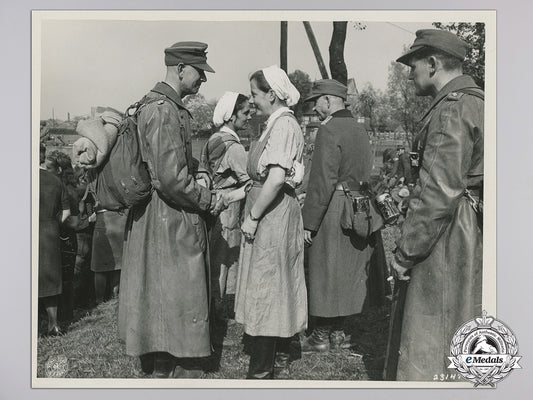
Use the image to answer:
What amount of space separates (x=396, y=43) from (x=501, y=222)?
1.56 meters

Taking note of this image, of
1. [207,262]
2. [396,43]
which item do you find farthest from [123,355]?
[396,43]

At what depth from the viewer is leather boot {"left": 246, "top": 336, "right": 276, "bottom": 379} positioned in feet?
14.8

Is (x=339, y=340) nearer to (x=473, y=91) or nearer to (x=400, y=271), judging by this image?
(x=400, y=271)

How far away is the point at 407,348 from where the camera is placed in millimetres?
4176

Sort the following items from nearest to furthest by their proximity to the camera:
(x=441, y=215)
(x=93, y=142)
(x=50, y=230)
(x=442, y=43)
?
(x=441, y=215)
(x=442, y=43)
(x=93, y=142)
(x=50, y=230)

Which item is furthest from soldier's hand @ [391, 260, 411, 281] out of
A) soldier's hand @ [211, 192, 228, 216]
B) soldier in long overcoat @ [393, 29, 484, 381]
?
soldier's hand @ [211, 192, 228, 216]

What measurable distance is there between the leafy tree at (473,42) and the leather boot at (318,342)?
7.55ft

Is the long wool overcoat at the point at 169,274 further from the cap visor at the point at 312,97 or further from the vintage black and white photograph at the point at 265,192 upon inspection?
the cap visor at the point at 312,97

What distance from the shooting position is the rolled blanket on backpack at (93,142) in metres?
4.34

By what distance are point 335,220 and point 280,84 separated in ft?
4.10

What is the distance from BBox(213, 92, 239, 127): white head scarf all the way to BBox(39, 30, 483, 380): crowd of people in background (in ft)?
0.04

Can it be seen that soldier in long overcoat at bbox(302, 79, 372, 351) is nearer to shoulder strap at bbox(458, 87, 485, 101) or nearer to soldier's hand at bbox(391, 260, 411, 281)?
soldier's hand at bbox(391, 260, 411, 281)

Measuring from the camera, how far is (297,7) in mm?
4605

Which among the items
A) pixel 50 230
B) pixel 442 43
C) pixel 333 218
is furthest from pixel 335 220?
pixel 50 230
